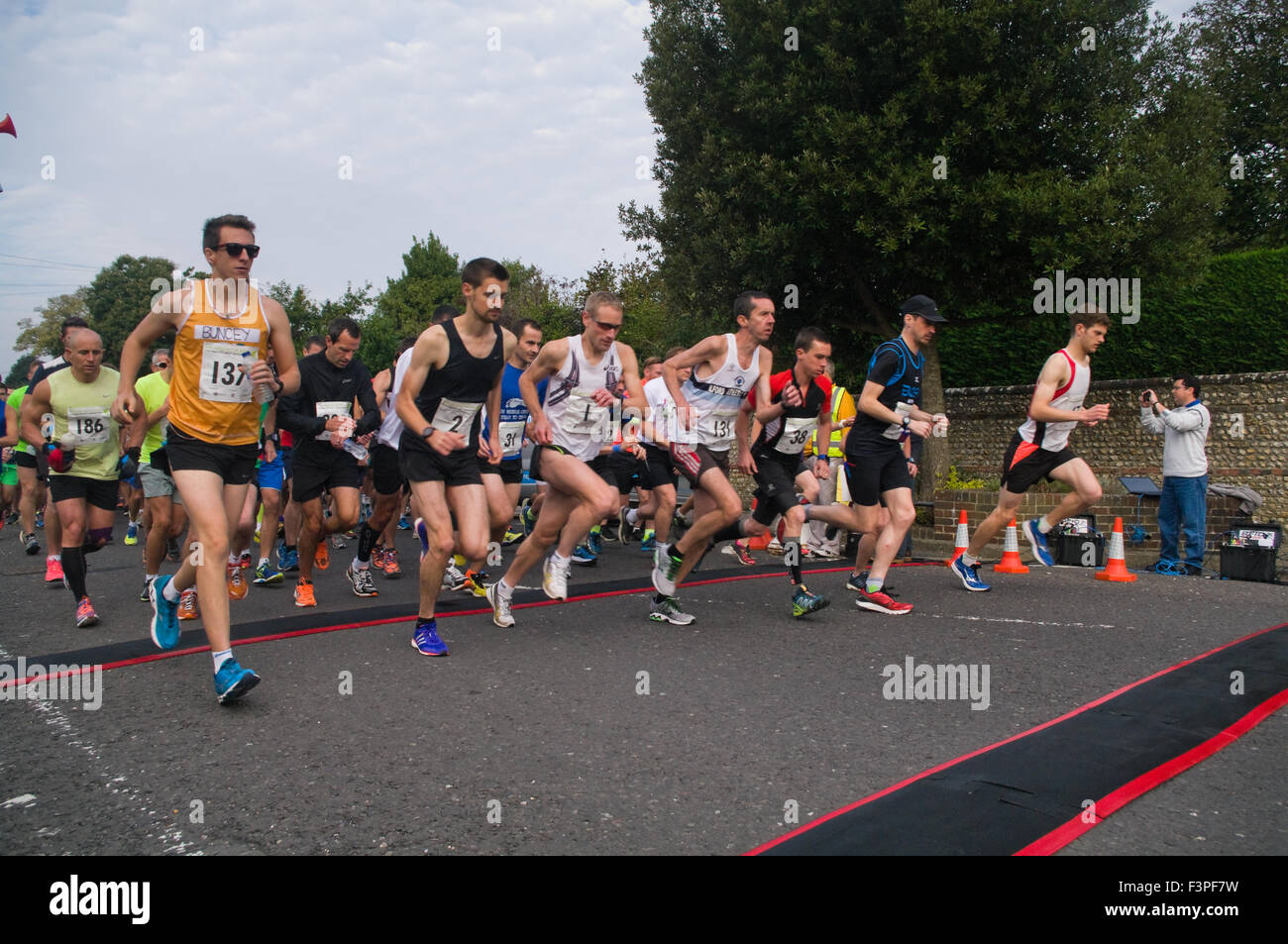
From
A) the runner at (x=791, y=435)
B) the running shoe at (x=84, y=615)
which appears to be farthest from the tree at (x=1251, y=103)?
the running shoe at (x=84, y=615)

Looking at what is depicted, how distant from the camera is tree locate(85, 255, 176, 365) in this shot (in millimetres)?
68062

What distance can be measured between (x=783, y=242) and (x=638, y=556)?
24.5ft

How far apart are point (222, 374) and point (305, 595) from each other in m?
3.07

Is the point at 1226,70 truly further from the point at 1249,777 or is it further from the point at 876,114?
the point at 1249,777

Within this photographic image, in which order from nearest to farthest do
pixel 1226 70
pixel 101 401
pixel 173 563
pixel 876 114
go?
pixel 101 401 → pixel 173 563 → pixel 876 114 → pixel 1226 70

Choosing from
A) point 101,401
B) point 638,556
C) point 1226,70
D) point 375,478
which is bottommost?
point 638,556

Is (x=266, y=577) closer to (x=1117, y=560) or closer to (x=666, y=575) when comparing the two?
(x=666, y=575)

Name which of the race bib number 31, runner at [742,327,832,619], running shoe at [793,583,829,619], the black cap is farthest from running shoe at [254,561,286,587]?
the black cap

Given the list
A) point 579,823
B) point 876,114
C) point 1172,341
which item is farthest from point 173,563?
point 1172,341

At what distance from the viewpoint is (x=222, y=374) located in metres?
4.97

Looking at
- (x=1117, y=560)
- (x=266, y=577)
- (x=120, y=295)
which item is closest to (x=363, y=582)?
(x=266, y=577)

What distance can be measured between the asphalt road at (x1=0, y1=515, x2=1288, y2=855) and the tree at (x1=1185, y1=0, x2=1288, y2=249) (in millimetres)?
21798

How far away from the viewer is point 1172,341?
1942 cm

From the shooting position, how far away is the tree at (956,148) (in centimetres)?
1486
